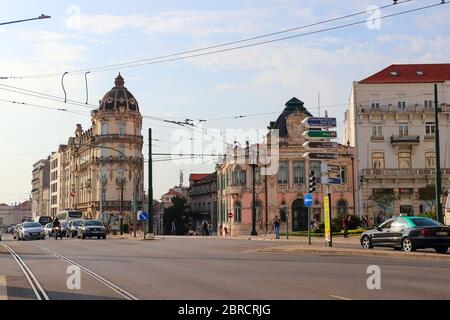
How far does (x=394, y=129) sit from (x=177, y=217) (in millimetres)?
37581

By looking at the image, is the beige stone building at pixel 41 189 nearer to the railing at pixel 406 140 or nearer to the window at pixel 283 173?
the window at pixel 283 173

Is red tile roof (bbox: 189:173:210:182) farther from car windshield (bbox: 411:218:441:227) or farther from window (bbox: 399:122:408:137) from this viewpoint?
car windshield (bbox: 411:218:441:227)

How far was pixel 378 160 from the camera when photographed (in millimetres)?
78188

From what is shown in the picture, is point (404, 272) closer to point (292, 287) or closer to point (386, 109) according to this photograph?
point (292, 287)

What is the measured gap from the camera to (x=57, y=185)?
14575cm

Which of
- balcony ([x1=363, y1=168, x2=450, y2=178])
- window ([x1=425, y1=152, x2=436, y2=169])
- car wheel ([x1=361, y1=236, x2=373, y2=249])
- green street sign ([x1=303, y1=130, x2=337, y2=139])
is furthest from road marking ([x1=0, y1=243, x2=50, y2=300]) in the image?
window ([x1=425, y1=152, x2=436, y2=169])

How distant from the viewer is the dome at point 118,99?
98312 millimetres

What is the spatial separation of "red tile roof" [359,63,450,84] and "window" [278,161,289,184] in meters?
14.8

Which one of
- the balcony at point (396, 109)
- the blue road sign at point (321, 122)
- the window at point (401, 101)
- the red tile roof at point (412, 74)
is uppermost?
the red tile roof at point (412, 74)

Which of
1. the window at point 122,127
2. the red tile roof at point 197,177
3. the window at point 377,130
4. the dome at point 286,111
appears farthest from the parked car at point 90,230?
the red tile roof at point 197,177

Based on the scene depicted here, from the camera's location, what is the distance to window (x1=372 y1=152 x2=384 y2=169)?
77.9m

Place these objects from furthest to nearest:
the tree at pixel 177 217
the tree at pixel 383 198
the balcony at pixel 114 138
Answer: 1. the tree at pixel 177 217
2. the balcony at pixel 114 138
3. the tree at pixel 383 198

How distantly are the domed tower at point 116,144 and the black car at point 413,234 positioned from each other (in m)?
72.7

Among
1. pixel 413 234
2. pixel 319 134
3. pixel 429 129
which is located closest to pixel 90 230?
pixel 319 134
